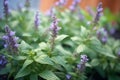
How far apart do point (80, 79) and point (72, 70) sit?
0.68 ft

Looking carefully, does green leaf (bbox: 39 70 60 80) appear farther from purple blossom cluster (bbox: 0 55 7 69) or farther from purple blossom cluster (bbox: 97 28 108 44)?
purple blossom cluster (bbox: 97 28 108 44)

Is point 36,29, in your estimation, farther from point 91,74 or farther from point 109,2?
point 109,2

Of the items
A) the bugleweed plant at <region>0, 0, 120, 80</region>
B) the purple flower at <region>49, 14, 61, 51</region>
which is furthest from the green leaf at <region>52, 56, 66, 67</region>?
the purple flower at <region>49, 14, 61, 51</region>

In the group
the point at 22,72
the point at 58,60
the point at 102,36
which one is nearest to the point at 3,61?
the point at 22,72

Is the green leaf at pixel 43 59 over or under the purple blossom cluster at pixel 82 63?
over

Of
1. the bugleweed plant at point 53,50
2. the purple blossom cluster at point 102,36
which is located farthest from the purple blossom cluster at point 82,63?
the purple blossom cluster at point 102,36

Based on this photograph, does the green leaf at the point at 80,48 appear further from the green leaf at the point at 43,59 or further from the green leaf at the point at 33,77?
the green leaf at the point at 33,77

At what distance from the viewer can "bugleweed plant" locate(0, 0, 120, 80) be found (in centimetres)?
317

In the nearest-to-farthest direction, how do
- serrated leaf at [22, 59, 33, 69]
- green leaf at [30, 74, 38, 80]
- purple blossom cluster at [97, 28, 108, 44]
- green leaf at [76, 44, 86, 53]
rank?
1. serrated leaf at [22, 59, 33, 69]
2. green leaf at [30, 74, 38, 80]
3. green leaf at [76, 44, 86, 53]
4. purple blossom cluster at [97, 28, 108, 44]

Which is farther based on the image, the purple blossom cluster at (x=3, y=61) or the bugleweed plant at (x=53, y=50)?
the purple blossom cluster at (x=3, y=61)

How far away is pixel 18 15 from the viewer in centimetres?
452

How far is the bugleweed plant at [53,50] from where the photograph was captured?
317 cm

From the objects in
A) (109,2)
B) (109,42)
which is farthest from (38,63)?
(109,2)

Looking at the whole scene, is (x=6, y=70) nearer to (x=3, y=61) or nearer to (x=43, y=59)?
(x=3, y=61)
